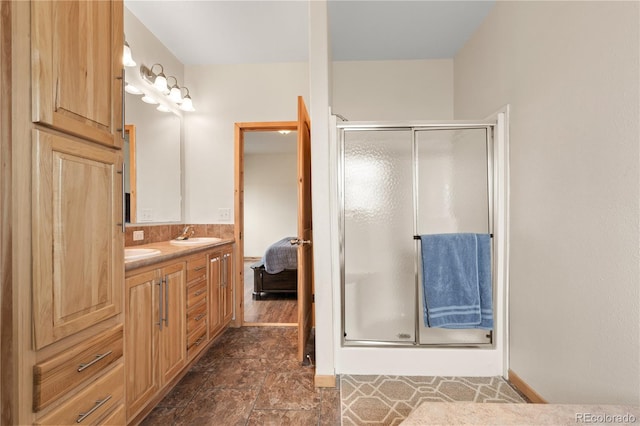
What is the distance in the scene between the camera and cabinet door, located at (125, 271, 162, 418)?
1.53 m

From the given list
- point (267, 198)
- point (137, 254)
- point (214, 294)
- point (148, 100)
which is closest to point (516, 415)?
point (137, 254)

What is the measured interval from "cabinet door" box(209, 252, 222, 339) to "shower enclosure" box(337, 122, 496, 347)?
114cm

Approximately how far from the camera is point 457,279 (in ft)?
6.75

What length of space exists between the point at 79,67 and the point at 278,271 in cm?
320

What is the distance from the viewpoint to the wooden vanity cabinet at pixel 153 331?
154 cm

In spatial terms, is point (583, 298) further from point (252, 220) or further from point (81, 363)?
point (252, 220)

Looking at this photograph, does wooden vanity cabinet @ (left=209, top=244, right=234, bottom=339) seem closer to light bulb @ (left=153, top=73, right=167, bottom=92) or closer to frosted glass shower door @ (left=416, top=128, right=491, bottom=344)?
light bulb @ (left=153, top=73, right=167, bottom=92)

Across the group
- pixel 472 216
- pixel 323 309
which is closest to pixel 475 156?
pixel 472 216

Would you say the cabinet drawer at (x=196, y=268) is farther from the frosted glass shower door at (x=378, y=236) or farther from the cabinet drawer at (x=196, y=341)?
the frosted glass shower door at (x=378, y=236)

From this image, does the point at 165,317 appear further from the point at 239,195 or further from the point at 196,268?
the point at 239,195

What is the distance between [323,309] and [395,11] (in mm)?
2380

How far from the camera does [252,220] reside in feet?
23.9

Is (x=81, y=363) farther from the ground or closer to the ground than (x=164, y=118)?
closer to the ground

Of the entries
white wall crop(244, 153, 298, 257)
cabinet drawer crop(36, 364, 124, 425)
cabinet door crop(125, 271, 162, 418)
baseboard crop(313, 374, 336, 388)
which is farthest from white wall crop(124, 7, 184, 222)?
white wall crop(244, 153, 298, 257)
